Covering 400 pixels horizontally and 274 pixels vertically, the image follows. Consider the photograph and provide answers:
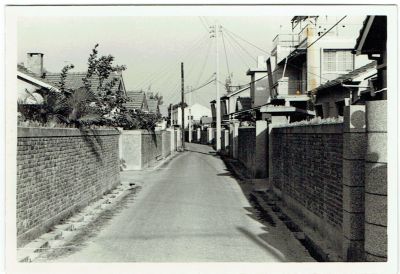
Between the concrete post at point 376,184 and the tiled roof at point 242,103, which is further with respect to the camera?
the tiled roof at point 242,103

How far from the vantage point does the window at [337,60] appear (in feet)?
89.6

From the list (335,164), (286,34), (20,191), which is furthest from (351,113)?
(286,34)

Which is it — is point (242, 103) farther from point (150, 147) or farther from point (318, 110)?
point (318, 110)

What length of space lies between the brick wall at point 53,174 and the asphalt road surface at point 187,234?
112cm

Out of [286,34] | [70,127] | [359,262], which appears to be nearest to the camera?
[359,262]

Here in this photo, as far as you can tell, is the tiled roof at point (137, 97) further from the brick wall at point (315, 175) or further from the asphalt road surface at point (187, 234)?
the brick wall at point (315, 175)

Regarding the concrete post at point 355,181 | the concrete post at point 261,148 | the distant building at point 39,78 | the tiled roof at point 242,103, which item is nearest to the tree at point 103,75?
the distant building at point 39,78

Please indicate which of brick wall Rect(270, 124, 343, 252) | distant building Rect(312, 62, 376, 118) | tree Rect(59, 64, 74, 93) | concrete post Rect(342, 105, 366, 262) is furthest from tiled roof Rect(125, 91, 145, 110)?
concrete post Rect(342, 105, 366, 262)

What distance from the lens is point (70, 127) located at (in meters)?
13.3

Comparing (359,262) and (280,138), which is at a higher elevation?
(280,138)

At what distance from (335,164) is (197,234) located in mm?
3259

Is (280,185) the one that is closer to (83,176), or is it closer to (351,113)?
(83,176)

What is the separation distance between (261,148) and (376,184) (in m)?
13.6

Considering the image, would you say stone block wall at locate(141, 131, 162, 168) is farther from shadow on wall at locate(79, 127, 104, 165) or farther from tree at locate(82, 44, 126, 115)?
shadow on wall at locate(79, 127, 104, 165)
